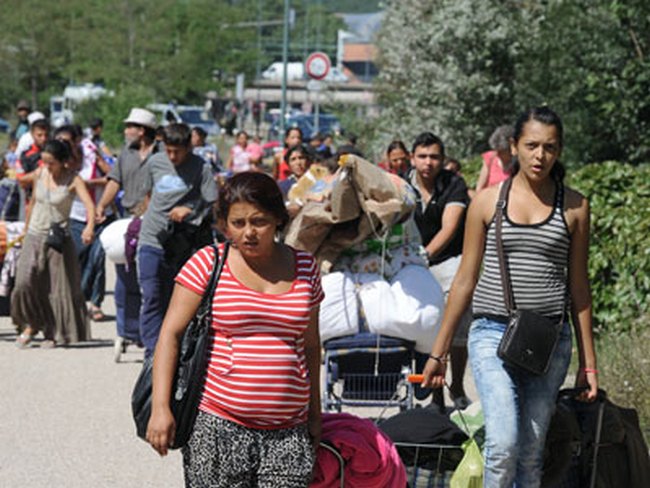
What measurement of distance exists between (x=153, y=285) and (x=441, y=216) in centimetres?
247

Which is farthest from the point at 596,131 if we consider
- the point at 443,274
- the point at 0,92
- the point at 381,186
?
the point at 0,92

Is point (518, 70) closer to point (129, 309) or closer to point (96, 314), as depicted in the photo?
point (96, 314)

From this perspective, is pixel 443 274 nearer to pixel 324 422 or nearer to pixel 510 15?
pixel 324 422

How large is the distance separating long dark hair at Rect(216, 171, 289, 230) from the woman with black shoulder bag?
1.05 metres

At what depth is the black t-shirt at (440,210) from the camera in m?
9.29

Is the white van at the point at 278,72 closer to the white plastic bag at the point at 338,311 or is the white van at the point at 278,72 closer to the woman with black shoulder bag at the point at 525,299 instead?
the white plastic bag at the point at 338,311

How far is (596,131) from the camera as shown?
18.2m

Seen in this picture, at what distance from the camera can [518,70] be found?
22469 millimetres

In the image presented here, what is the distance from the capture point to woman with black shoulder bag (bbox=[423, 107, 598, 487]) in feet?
18.8

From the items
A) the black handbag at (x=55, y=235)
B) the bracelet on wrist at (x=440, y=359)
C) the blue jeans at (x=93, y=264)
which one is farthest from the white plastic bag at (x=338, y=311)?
the blue jeans at (x=93, y=264)

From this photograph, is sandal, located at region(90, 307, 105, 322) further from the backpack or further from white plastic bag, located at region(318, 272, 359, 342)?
white plastic bag, located at region(318, 272, 359, 342)

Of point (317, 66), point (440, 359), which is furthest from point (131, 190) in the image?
point (317, 66)

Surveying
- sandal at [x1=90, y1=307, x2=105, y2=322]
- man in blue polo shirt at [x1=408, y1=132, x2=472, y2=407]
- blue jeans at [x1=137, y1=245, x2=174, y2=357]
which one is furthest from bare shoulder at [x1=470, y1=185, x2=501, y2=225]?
sandal at [x1=90, y1=307, x2=105, y2=322]

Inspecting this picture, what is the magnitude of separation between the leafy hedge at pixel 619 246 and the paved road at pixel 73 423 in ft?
4.30
